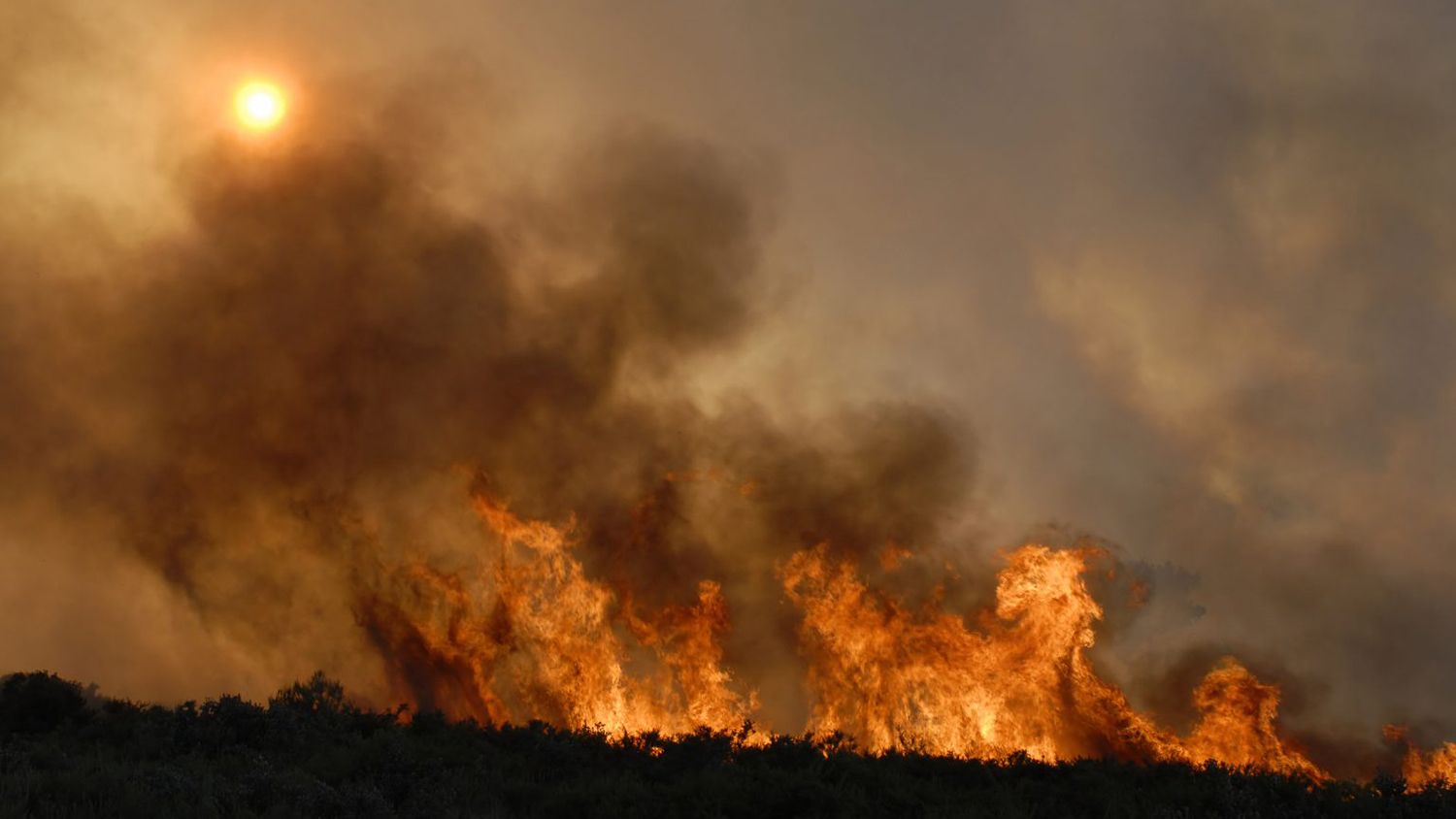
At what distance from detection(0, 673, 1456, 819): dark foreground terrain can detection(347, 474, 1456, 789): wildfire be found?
12141 mm

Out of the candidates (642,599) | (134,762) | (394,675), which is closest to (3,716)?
(134,762)

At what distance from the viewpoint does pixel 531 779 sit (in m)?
16.7

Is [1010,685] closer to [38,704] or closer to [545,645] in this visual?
[545,645]

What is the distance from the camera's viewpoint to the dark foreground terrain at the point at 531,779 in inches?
508

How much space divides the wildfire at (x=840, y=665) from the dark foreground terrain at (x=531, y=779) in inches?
478

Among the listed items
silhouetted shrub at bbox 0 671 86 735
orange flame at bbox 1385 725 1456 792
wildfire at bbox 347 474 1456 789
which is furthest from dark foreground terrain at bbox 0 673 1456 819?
orange flame at bbox 1385 725 1456 792

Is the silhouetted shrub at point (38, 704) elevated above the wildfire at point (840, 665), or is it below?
below

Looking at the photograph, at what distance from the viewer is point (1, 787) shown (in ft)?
41.6

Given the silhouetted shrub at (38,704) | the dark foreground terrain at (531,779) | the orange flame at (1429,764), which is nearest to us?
the dark foreground terrain at (531,779)

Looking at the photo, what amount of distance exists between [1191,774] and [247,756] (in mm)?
19289

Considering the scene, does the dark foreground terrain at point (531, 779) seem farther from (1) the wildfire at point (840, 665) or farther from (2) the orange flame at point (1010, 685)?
(2) the orange flame at point (1010, 685)

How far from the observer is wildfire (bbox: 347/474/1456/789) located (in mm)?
32344

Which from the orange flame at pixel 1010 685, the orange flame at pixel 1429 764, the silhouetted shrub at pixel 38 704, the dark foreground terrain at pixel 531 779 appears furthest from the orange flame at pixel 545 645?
the orange flame at pixel 1429 764

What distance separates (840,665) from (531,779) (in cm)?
2136
